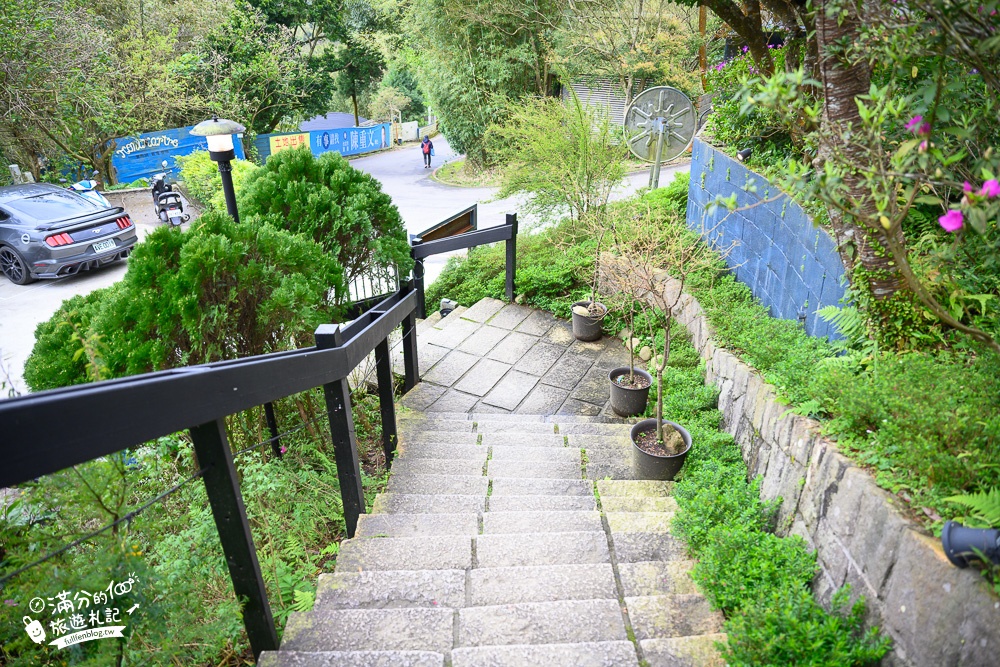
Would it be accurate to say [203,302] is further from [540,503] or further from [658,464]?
[658,464]

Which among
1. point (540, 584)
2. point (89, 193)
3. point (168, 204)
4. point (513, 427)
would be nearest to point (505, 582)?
point (540, 584)

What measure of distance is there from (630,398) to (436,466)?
205 centimetres

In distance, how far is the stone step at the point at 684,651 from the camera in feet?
7.19

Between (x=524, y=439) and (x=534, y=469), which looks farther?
(x=524, y=439)

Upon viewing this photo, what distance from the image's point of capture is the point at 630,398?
5.36m

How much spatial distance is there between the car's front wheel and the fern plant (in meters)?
12.1

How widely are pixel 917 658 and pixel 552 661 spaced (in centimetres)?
116

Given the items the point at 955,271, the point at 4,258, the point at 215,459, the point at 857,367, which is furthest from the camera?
the point at 4,258

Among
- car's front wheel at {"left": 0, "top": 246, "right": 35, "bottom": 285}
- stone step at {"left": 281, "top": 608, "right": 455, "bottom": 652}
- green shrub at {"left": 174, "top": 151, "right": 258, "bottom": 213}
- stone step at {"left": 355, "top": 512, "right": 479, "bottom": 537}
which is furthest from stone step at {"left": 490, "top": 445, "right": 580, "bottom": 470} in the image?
green shrub at {"left": 174, "top": 151, "right": 258, "bottom": 213}

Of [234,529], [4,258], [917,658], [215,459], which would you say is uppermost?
[215,459]

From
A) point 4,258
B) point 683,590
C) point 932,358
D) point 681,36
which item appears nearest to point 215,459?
point 683,590

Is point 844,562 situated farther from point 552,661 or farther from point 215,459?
point 215,459

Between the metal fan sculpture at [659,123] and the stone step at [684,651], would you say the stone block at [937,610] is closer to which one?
the stone step at [684,651]

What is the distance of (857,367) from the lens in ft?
10.7
